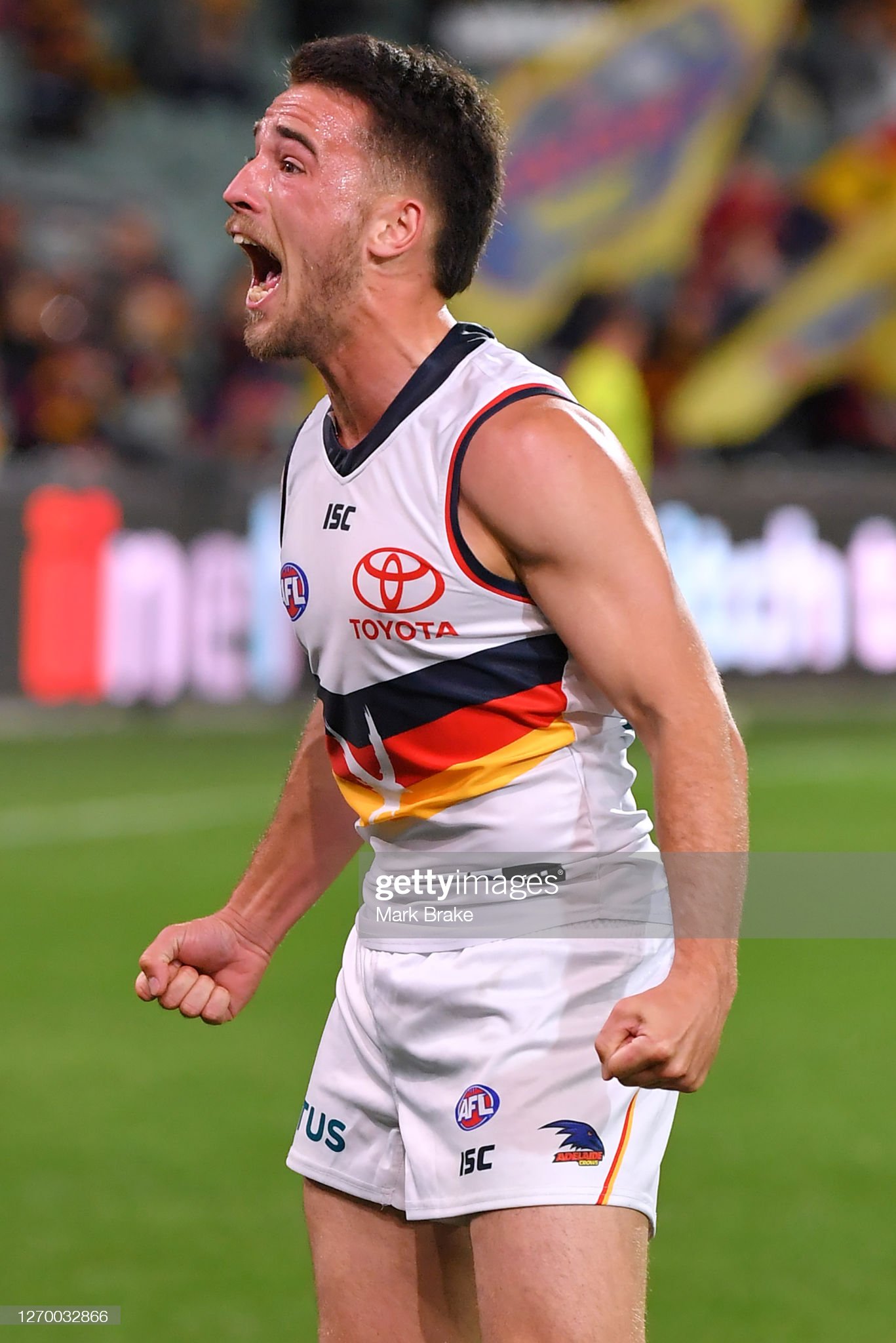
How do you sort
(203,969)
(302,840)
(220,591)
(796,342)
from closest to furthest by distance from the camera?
(203,969) < (302,840) < (220,591) < (796,342)

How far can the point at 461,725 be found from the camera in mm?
2775

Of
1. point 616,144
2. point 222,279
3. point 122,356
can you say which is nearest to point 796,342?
point 616,144

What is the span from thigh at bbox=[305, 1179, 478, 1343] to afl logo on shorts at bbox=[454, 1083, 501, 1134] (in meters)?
0.25

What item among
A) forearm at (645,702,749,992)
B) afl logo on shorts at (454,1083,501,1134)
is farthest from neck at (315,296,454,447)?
afl logo on shorts at (454,1083,501,1134)

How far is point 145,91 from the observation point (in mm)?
17938

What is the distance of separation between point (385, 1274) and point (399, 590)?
93 centimetres

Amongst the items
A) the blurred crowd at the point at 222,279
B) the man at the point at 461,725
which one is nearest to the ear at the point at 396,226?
the man at the point at 461,725

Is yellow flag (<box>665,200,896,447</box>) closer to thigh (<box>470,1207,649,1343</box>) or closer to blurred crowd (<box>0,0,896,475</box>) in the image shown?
blurred crowd (<box>0,0,896,475</box>)

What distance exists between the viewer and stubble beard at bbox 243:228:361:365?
2854 mm

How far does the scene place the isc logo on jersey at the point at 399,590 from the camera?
8.84ft

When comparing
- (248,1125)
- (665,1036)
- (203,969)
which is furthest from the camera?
(248,1125)

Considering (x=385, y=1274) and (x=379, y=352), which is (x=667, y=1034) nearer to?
(x=385, y=1274)

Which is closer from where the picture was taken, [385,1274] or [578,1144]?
[578,1144]

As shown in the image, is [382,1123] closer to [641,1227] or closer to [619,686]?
[641,1227]
